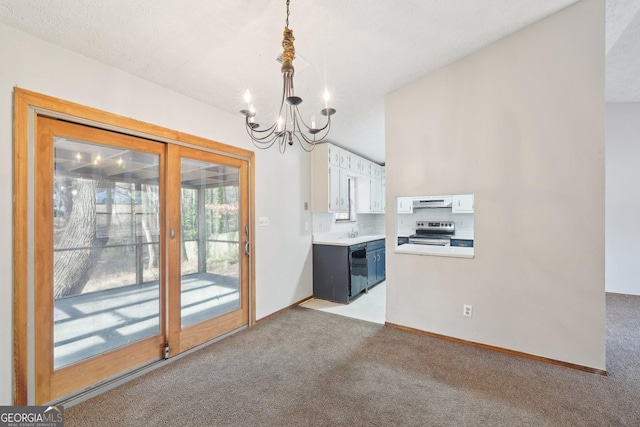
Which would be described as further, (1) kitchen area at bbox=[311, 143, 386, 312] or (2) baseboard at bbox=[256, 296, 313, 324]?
(1) kitchen area at bbox=[311, 143, 386, 312]

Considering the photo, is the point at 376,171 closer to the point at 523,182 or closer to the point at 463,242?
the point at 463,242

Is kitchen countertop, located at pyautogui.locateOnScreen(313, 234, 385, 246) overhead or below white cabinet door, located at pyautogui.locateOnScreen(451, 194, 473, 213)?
below

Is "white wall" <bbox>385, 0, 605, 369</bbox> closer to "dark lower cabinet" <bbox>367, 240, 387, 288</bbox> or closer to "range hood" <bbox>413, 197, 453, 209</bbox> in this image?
"dark lower cabinet" <bbox>367, 240, 387, 288</bbox>

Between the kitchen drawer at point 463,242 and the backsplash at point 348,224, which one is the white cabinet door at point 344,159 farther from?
the kitchen drawer at point 463,242

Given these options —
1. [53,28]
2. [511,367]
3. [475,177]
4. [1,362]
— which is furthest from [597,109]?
[1,362]

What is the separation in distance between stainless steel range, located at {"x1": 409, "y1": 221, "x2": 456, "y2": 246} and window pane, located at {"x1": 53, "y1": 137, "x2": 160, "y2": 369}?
4.63 m

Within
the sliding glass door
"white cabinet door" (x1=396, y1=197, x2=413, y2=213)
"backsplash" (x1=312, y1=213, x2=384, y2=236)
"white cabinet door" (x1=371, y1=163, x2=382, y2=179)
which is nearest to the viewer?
the sliding glass door

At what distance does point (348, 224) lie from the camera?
17.8ft

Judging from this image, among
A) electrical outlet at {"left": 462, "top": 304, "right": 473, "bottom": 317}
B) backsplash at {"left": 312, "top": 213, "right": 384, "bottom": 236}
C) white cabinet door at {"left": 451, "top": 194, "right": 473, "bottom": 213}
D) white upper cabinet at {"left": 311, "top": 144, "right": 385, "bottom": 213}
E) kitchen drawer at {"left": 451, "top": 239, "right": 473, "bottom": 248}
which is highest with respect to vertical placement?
white upper cabinet at {"left": 311, "top": 144, "right": 385, "bottom": 213}

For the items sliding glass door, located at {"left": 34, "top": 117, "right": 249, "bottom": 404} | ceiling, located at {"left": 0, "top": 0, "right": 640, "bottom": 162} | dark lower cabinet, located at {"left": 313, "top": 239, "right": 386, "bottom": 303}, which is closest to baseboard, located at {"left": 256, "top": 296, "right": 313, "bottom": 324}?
dark lower cabinet, located at {"left": 313, "top": 239, "right": 386, "bottom": 303}

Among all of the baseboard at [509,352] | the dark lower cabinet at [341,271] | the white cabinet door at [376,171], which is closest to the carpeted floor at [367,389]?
the baseboard at [509,352]

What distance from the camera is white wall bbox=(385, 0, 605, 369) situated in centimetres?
224

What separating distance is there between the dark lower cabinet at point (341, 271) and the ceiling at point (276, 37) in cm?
215

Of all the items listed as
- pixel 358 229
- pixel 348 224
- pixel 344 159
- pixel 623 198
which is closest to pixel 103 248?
pixel 344 159
